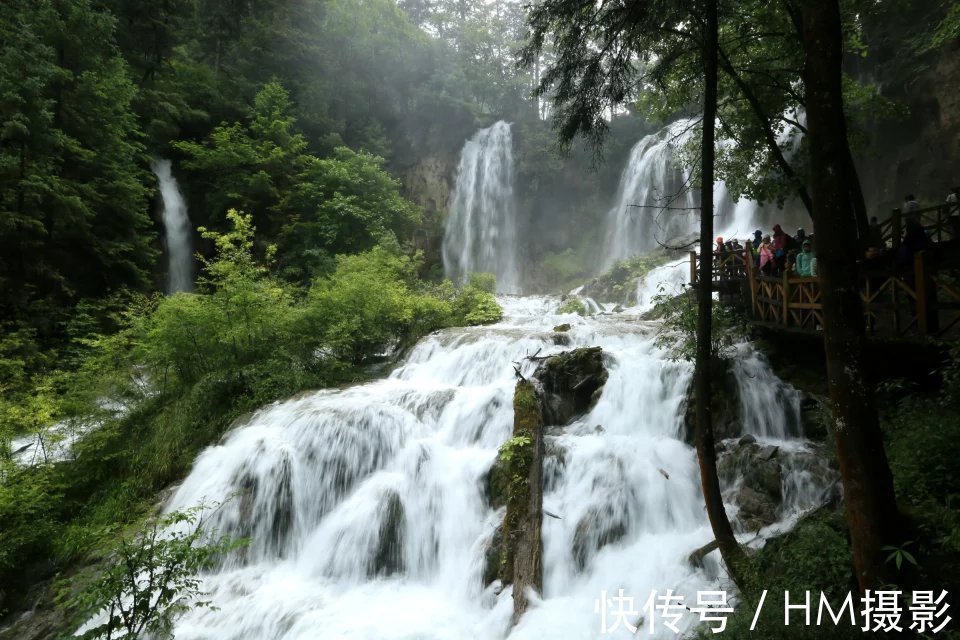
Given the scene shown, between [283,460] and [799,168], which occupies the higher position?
[799,168]

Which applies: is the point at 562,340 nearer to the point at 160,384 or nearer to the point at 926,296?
the point at 926,296

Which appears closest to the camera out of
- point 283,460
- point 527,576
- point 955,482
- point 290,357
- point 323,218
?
point 955,482

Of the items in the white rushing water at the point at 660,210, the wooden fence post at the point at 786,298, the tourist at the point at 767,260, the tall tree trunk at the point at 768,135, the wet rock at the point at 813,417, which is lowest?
the wet rock at the point at 813,417

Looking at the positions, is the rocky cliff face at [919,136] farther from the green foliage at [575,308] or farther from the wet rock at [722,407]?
the wet rock at [722,407]

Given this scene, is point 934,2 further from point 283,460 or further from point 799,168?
point 283,460

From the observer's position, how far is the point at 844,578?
12.2 feet

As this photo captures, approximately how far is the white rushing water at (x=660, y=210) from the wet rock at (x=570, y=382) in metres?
13.4

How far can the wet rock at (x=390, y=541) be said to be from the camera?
6410mm

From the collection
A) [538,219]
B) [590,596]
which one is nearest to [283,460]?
[590,596]

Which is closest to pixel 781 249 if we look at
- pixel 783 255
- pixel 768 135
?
pixel 783 255

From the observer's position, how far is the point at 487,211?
93.1 ft

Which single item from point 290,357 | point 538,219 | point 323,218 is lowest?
point 290,357

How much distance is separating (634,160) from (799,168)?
19456mm

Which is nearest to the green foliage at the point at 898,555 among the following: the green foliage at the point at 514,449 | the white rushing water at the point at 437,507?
the white rushing water at the point at 437,507
